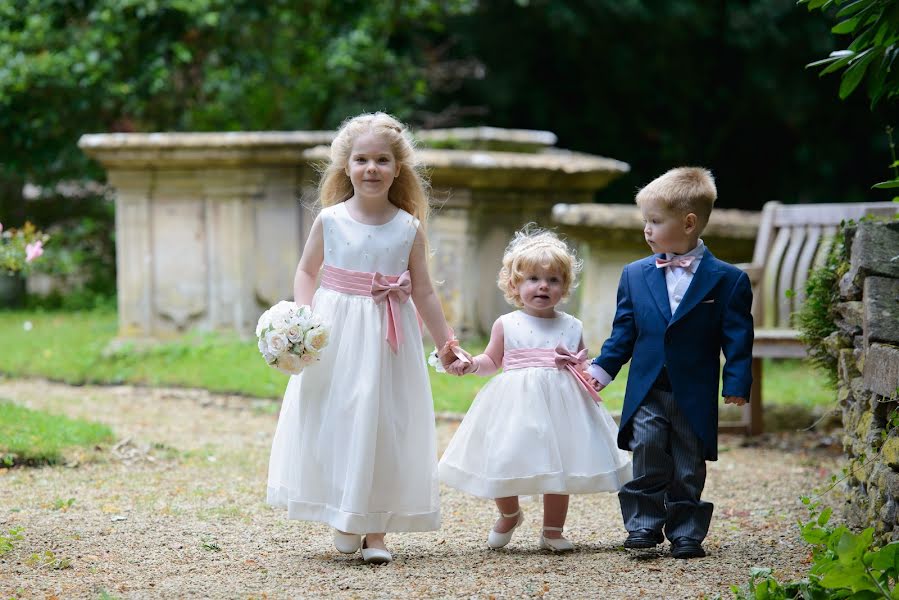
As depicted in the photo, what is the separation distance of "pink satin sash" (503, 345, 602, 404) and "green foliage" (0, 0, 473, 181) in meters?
7.09

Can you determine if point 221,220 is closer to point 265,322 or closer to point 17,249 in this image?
point 17,249

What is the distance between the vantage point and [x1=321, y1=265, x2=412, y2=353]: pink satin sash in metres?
3.82

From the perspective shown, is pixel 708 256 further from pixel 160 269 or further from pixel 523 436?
pixel 160 269

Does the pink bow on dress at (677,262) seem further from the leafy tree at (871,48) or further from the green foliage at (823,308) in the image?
the green foliage at (823,308)

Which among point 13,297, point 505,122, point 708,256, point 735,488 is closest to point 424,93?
point 505,122

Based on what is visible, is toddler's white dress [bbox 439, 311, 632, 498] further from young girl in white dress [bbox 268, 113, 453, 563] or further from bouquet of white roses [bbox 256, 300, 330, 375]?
bouquet of white roses [bbox 256, 300, 330, 375]

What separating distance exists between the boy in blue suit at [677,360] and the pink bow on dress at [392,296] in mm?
739

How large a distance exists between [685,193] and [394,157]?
36.6 inches

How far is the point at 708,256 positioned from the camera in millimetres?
3846

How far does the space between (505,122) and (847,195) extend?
13.6 feet

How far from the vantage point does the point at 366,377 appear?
12.3 ft

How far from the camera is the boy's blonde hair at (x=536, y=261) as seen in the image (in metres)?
4.00

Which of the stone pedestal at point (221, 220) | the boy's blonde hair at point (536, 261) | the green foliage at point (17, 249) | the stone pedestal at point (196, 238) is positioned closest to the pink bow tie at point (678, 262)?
the boy's blonde hair at point (536, 261)

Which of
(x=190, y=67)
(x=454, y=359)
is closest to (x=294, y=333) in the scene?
(x=454, y=359)
